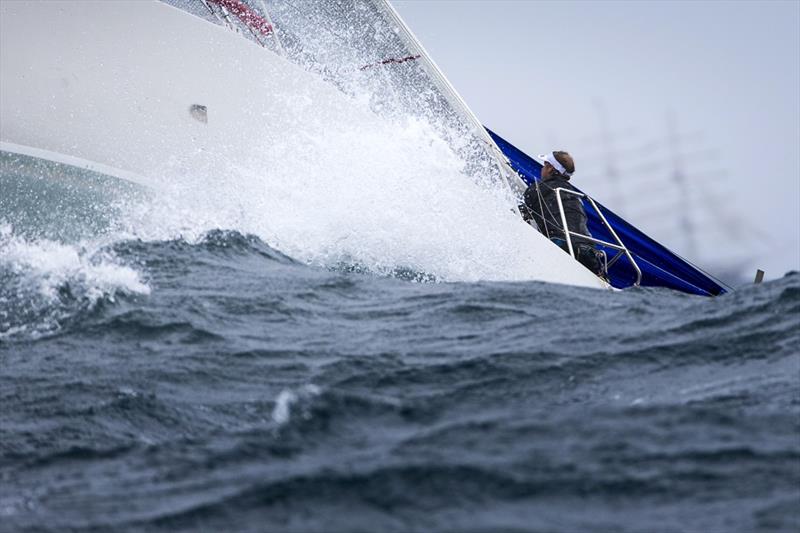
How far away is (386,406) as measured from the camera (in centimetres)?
341

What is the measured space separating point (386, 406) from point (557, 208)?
20.2ft

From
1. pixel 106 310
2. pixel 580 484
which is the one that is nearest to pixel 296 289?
pixel 106 310

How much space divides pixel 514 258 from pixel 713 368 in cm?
493

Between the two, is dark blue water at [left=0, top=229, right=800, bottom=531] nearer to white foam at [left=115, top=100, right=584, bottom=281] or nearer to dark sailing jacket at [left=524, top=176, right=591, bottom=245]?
white foam at [left=115, top=100, right=584, bottom=281]

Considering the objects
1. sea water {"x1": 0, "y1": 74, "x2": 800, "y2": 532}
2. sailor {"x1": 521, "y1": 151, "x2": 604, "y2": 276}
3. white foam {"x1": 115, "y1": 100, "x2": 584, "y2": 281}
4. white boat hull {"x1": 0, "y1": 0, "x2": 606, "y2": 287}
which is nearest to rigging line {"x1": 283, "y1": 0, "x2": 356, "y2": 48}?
white foam {"x1": 115, "y1": 100, "x2": 584, "y2": 281}

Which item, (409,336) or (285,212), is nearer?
(409,336)

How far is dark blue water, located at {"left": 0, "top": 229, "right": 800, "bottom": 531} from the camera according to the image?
262 cm

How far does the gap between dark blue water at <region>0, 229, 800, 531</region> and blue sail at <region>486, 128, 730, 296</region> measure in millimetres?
4628

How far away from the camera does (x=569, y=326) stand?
15.3 ft

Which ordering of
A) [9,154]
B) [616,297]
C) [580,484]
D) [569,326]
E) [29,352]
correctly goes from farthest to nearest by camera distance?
[9,154] < [616,297] < [569,326] < [29,352] < [580,484]

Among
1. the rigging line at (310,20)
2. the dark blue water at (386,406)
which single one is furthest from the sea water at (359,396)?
the rigging line at (310,20)

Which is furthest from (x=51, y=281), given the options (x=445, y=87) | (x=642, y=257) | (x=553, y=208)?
(x=642, y=257)

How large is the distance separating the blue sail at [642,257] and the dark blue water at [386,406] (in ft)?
15.2

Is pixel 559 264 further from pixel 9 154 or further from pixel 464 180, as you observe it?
pixel 9 154
